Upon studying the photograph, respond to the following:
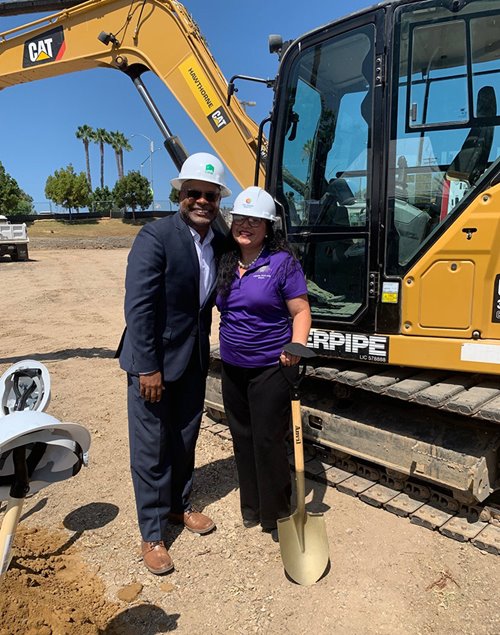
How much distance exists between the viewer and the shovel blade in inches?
119

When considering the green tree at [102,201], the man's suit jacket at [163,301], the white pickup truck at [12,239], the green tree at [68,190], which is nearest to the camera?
the man's suit jacket at [163,301]

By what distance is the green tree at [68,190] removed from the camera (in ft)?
169

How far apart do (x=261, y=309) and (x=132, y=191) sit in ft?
177

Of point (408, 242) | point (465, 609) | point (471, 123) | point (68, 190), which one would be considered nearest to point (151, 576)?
A: point (465, 609)

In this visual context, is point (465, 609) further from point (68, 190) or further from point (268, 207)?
point (68, 190)

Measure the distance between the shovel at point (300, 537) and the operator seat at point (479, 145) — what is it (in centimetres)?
149

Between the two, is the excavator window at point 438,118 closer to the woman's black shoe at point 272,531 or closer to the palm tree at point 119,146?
the woman's black shoe at point 272,531

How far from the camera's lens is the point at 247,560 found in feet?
10.6

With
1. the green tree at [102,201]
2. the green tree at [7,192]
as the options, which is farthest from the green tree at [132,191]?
the green tree at [7,192]

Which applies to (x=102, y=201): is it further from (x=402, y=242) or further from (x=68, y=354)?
(x=402, y=242)

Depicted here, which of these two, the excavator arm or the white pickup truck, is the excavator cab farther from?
the white pickup truck

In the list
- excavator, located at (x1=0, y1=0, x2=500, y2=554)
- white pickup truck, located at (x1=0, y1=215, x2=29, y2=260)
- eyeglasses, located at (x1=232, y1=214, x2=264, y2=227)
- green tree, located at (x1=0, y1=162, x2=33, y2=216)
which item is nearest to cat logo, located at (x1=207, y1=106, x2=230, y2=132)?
excavator, located at (x1=0, y1=0, x2=500, y2=554)

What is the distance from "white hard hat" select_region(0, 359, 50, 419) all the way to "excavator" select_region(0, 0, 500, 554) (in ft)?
6.70

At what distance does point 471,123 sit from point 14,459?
3.01 m
